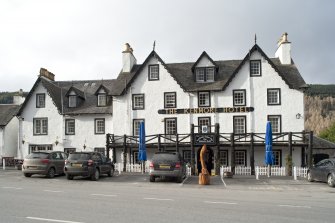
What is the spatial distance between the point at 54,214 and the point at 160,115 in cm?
2176

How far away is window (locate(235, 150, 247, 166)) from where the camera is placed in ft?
97.2

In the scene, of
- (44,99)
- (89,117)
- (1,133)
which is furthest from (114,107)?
(1,133)

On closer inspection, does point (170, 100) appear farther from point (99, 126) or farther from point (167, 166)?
point (167, 166)

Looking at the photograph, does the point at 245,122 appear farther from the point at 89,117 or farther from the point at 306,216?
the point at 306,216

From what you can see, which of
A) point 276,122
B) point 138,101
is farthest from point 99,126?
point 276,122

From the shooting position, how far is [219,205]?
36.9ft

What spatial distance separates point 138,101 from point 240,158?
1042 cm

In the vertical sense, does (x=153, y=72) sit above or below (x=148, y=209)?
above

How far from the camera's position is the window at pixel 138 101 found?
1234 inches

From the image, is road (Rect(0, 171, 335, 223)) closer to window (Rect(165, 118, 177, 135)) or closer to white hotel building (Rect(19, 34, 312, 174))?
white hotel building (Rect(19, 34, 312, 174))

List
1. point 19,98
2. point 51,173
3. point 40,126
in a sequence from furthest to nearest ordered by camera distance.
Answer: point 19,98 < point 40,126 < point 51,173

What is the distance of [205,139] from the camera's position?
2700 cm

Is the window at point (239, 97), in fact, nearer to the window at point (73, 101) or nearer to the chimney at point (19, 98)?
the window at point (73, 101)

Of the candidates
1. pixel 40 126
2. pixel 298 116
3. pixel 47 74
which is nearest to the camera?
pixel 298 116
